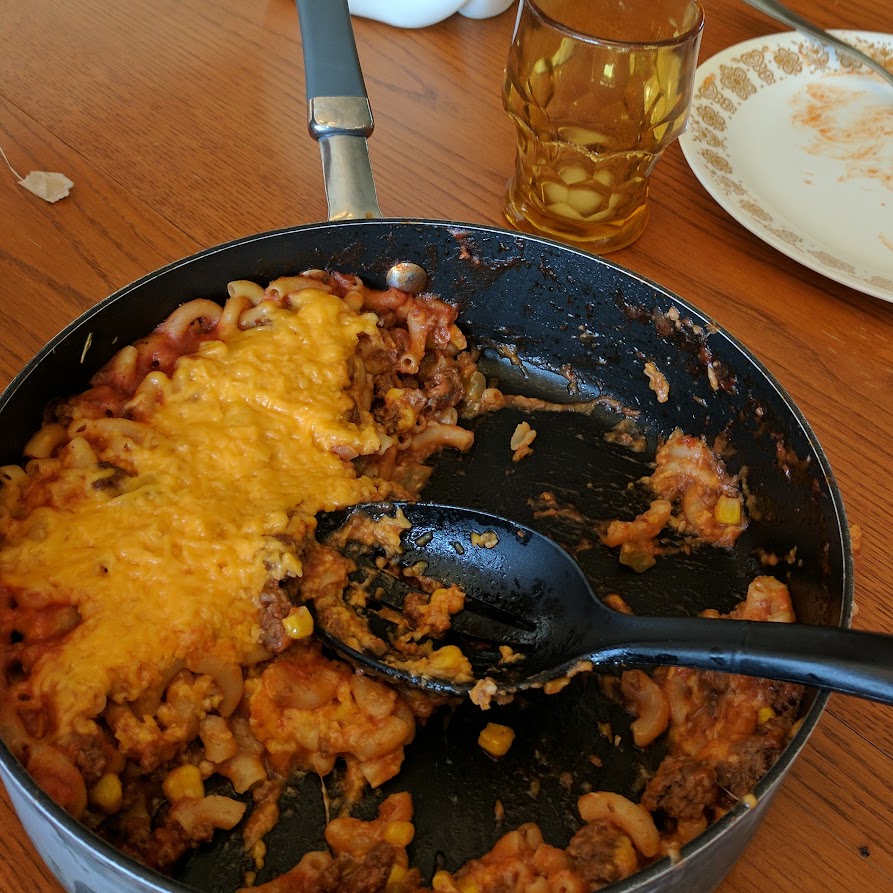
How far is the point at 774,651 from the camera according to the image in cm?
80

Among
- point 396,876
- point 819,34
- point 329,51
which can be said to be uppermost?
point 329,51

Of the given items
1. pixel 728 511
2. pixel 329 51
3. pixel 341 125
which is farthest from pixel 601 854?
pixel 329 51

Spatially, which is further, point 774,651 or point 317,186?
point 317,186

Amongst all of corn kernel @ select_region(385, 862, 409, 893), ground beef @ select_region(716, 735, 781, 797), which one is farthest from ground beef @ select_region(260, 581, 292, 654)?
ground beef @ select_region(716, 735, 781, 797)

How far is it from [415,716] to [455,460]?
0.43 metres

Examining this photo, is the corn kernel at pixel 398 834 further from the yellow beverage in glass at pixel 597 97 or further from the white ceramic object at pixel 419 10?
the white ceramic object at pixel 419 10

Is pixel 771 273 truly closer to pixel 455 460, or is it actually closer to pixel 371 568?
pixel 455 460

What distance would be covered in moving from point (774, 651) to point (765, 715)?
22 centimetres

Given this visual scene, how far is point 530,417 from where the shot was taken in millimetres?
1448

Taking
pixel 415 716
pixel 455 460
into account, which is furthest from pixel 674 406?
pixel 415 716

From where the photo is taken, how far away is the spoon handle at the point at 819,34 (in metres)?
1.89

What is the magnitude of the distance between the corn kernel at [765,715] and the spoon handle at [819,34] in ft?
4.94

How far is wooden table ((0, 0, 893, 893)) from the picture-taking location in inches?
52.5

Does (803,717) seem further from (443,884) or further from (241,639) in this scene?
(241,639)
